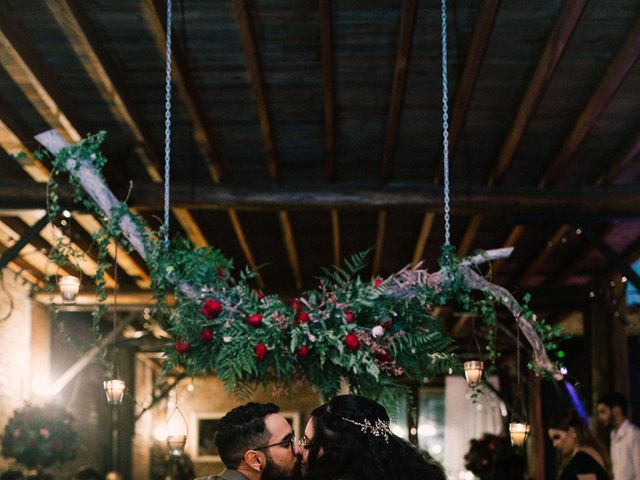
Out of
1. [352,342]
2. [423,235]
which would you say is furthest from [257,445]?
[423,235]

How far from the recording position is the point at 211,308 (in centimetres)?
425

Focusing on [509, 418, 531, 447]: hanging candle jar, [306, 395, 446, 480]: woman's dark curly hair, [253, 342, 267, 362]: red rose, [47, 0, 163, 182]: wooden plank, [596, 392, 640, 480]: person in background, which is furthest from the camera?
[596, 392, 640, 480]: person in background

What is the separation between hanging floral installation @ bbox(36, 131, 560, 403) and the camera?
4246mm

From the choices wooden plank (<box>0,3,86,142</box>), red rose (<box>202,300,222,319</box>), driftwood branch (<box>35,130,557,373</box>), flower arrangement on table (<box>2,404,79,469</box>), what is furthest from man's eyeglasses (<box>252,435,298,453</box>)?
flower arrangement on table (<box>2,404,79,469</box>)

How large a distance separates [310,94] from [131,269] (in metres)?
5.68

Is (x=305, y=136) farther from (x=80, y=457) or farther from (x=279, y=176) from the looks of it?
(x=80, y=457)

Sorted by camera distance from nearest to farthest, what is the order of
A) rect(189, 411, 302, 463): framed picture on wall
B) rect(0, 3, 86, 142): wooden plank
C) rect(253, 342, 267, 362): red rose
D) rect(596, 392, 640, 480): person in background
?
rect(253, 342, 267, 362): red rose → rect(0, 3, 86, 142): wooden plank → rect(596, 392, 640, 480): person in background → rect(189, 411, 302, 463): framed picture on wall

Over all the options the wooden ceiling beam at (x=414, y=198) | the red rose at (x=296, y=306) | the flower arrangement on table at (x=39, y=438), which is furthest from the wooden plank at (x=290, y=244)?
the red rose at (x=296, y=306)

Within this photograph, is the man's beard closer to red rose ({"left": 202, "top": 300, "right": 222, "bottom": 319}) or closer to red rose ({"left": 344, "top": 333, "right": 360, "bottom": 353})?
red rose ({"left": 344, "top": 333, "right": 360, "bottom": 353})

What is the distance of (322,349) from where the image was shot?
4.21 m

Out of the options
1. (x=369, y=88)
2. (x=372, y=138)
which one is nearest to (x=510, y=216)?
(x=372, y=138)

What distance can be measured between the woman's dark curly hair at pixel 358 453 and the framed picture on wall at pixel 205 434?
17104 mm

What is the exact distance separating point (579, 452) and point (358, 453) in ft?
14.5

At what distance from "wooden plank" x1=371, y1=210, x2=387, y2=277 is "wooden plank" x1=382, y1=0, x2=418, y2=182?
925 mm
